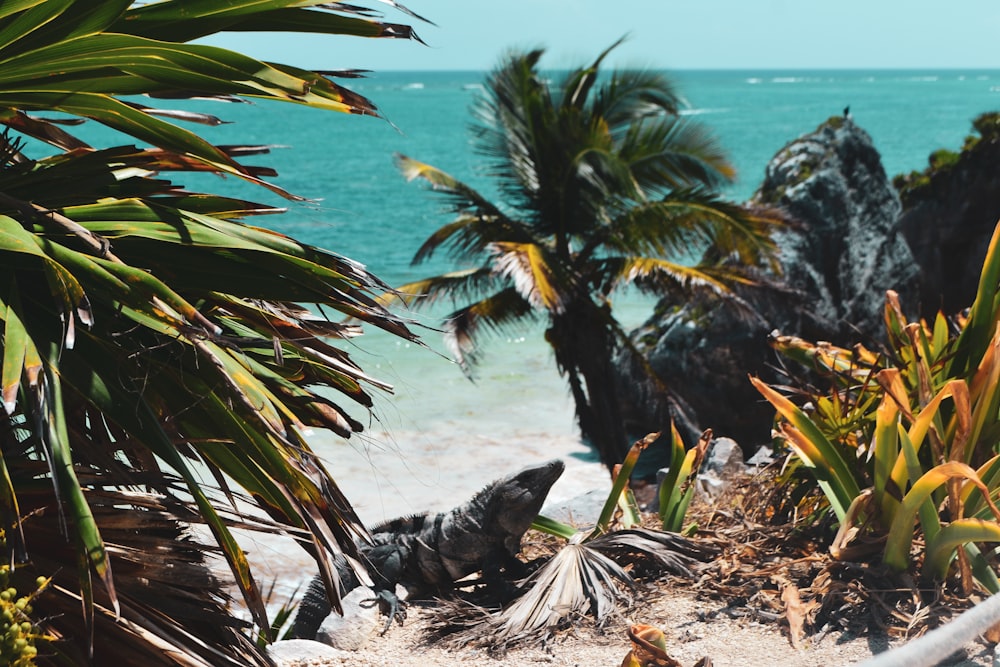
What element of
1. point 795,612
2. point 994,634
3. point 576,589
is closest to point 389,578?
point 576,589

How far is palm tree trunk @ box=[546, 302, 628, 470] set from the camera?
1018 centimetres

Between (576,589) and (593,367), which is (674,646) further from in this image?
(593,367)

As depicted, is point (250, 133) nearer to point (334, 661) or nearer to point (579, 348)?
point (579, 348)

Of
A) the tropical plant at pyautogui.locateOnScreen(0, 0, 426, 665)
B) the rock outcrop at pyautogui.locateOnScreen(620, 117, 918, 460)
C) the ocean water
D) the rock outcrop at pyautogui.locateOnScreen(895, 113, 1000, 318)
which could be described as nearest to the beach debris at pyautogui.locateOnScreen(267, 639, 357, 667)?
the ocean water

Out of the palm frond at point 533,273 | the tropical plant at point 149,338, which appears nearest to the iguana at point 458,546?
the tropical plant at point 149,338

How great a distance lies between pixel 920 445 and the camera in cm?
405

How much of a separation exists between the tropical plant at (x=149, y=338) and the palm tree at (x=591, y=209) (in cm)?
700

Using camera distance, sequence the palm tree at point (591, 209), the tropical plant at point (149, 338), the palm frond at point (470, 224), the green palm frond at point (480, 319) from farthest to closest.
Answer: the palm frond at point (470, 224) → the green palm frond at point (480, 319) → the palm tree at point (591, 209) → the tropical plant at point (149, 338)

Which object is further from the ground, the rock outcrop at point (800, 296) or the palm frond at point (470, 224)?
the palm frond at point (470, 224)

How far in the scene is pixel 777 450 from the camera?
15.9 ft

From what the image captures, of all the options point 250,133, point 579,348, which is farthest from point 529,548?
point 250,133

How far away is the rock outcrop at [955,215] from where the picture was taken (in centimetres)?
1429

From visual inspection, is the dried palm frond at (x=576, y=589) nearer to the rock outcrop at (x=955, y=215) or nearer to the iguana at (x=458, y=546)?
the iguana at (x=458, y=546)

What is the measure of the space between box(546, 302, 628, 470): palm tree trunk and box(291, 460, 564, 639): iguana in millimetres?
5120
